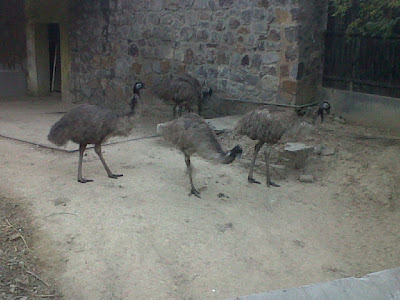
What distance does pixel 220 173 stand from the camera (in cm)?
655

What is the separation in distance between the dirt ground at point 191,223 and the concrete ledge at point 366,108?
2.78 ft

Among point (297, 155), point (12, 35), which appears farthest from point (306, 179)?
point (12, 35)

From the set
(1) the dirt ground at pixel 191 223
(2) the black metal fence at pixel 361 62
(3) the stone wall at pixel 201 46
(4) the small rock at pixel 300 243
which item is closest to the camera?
(1) the dirt ground at pixel 191 223

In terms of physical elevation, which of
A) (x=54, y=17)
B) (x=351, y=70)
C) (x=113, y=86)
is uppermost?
(x=54, y=17)

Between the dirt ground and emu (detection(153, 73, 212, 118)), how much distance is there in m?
1.75

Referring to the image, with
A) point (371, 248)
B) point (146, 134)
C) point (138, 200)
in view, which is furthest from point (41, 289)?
point (146, 134)

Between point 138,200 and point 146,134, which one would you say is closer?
point 138,200

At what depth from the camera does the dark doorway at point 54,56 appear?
13.2 metres

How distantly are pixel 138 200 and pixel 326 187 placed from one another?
2365 millimetres

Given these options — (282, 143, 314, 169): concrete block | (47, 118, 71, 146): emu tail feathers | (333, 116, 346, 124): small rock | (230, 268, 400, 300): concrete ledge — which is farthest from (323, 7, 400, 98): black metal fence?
(230, 268, 400, 300): concrete ledge

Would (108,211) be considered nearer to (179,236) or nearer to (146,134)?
(179,236)

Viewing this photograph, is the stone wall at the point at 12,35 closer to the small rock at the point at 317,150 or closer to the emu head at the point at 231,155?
the small rock at the point at 317,150

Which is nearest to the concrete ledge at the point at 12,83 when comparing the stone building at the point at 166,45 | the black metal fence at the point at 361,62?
the stone building at the point at 166,45

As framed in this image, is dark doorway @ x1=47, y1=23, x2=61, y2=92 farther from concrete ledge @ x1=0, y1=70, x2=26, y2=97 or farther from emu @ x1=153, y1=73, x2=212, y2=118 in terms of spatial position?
emu @ x1=153, y1=73, x2=212, y2=118
